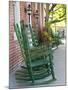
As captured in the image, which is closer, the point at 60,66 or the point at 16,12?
the point at 16,12

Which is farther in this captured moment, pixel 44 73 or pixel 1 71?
pixel 44 73

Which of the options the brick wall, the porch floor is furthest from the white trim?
the porch floor

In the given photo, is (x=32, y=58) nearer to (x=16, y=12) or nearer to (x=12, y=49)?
(x=12, y=49)

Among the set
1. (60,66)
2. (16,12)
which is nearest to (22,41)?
(16,12)

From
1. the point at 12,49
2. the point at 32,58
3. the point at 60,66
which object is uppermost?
the point at 12,49

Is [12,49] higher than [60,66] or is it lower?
higher

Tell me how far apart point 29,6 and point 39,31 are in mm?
309

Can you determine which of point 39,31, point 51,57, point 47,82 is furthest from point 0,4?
point 47,82

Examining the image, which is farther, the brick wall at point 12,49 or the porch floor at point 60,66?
the porch floor at point 60,66

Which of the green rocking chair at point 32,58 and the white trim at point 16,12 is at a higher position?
the white trim at point 16,12

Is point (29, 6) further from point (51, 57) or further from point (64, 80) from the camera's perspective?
point (64, 80)

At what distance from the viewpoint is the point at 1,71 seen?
2914 mm

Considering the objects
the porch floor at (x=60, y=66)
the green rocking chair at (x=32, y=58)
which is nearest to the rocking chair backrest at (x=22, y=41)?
the green rocking chair at (x=32, y=58)

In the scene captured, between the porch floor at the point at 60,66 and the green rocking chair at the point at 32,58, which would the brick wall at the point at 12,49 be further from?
the porch floor at the point at 60,66
